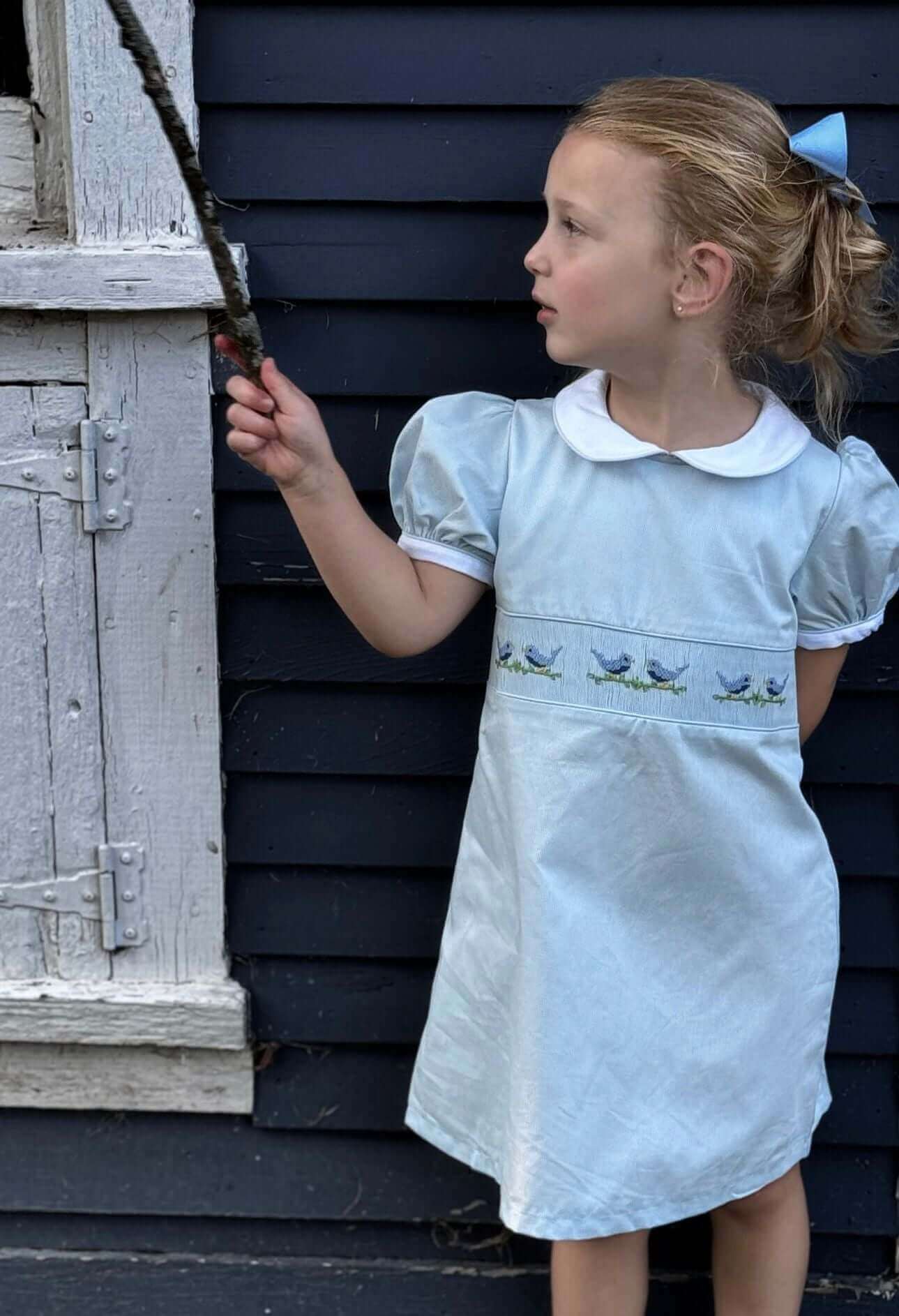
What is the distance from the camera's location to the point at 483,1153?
69.6 inches

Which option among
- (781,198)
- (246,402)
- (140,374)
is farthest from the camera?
(140,374)

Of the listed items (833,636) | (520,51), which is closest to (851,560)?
(833,636)

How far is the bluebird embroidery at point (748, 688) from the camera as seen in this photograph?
163 cm

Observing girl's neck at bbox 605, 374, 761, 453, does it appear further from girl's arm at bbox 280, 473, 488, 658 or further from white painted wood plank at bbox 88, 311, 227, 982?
white painted wood plank at bbox 88, 311, 227, 982

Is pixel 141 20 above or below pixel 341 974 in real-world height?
above

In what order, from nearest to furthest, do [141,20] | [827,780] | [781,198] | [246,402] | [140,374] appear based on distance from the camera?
[246,402], [781,198], [141,20], [140,374], [827,780]

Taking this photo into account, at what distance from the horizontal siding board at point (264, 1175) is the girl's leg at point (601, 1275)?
30 cm

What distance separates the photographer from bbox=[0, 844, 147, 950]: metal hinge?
6.45 feet

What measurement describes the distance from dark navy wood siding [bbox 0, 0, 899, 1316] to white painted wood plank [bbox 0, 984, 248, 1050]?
0.23 ft

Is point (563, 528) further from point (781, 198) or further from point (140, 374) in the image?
point (140, 374)

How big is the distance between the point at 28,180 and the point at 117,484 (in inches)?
16.5

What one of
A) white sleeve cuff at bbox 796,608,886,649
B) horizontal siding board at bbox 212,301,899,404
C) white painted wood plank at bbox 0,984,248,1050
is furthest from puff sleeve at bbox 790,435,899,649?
white painted wood plank at bbox 0,984,248,1050

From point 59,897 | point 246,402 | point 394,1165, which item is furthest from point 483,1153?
point 246,402

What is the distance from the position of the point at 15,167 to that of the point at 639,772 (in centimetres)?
114
